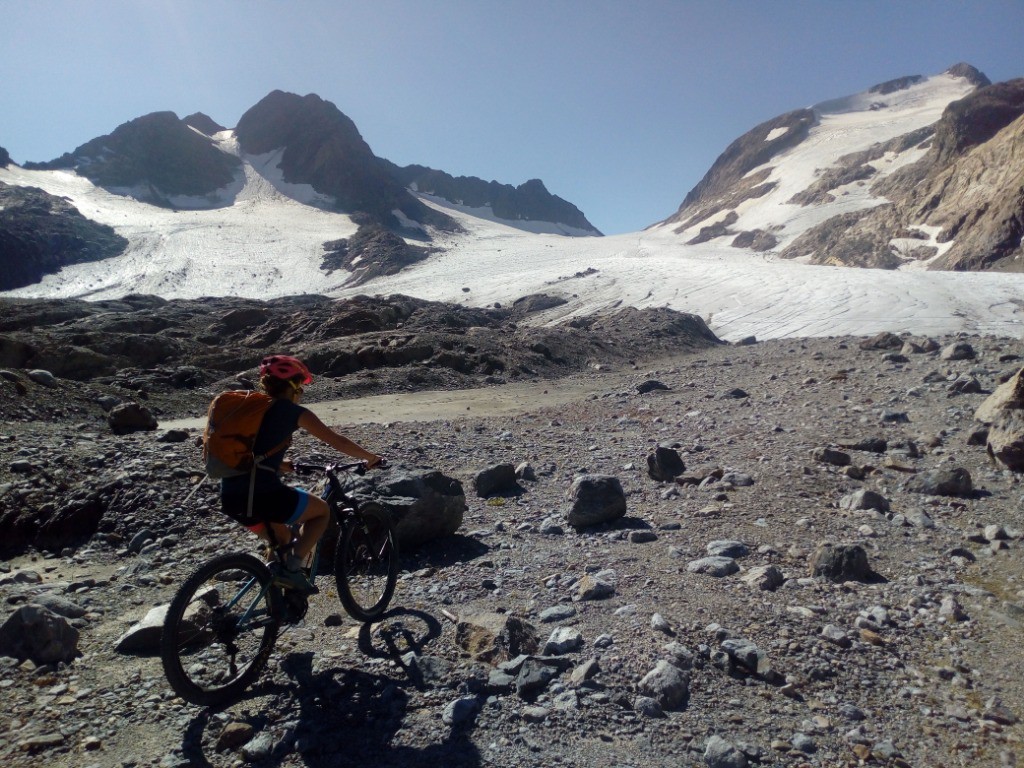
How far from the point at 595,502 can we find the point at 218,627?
3.42 metres

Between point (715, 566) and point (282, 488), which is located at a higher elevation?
point (282, 488)

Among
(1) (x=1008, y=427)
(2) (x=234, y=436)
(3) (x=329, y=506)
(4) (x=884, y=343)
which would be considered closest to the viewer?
(2) (x=234, y=436)

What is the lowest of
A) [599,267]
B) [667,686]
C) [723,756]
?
[723,756]

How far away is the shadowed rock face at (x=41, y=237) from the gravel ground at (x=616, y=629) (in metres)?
57.7

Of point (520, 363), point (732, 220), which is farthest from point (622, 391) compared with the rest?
point (732, 220)

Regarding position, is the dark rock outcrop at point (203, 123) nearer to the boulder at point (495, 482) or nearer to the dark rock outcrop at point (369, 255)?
the dark rock outcrop at point (369, 255)

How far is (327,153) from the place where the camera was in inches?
3969

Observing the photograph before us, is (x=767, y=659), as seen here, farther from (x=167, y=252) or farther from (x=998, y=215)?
(x=167, y=252)

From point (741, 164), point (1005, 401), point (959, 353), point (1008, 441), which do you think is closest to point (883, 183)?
point (741, 164)

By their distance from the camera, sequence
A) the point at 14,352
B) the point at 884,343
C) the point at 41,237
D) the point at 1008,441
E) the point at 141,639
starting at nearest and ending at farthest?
1. the point at 141,639
2. the point at 1008,441
3. the point at 14,352
4. the point at 884,343
5. the point at 41,237

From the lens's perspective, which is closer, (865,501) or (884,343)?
(865,501)

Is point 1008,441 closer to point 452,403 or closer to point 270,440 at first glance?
point 270,440

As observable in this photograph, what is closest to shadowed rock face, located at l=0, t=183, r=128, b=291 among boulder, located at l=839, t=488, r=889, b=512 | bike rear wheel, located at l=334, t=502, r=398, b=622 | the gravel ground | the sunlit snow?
the sunlit snow

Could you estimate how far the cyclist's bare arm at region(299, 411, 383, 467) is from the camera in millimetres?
3508
